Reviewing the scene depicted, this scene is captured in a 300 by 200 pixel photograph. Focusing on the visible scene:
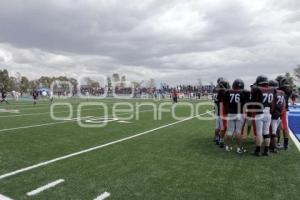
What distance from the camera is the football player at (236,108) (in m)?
8.23

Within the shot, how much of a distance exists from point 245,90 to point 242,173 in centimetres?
261

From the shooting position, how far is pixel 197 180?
5.81 meters

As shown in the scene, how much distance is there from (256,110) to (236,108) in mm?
600

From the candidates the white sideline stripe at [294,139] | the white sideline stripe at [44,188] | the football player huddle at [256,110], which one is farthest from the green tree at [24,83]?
the white sideline stripe at [44,188]

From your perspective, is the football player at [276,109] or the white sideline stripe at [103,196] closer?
the white sideline stripe at [103,196]

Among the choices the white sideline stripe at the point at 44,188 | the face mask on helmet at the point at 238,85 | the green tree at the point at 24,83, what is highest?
the green tree at the point at 24,83

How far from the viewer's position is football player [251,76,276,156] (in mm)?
7770

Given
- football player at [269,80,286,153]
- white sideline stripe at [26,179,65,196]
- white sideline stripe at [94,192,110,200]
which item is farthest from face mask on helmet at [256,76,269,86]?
white sideline stripe at [26,179,65,196]

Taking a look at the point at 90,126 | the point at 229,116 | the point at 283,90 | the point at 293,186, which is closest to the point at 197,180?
the point at 293,186

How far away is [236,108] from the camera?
8.34 metres

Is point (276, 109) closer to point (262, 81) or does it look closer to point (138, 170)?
point (262, 81)

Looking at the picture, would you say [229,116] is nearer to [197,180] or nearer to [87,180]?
[197,180]

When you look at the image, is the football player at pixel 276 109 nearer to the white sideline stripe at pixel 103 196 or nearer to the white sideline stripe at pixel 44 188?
the white sideline stripe at pixel 103 196

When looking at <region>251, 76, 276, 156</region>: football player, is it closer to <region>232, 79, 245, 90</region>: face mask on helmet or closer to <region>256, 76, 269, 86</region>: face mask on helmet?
<region>256, 76, 269, 86</region>: face mask on helmet
